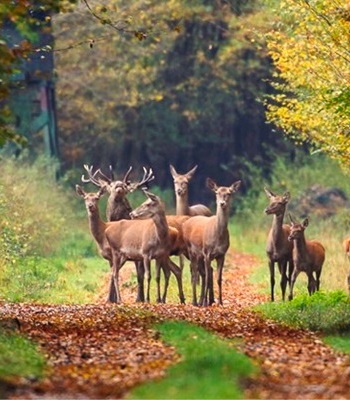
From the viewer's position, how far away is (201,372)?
1313cm

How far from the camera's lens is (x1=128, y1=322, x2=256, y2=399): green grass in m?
12.1

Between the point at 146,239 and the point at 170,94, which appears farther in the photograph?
the point at 170,94

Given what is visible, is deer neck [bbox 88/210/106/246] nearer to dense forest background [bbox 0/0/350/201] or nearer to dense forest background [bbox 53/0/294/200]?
dense forest background [bbox 0/0/350/201]

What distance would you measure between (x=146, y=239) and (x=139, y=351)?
876 centimetres

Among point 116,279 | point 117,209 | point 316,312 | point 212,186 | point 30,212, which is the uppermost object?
point 212,186

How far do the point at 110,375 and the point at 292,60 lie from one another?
51.2ft

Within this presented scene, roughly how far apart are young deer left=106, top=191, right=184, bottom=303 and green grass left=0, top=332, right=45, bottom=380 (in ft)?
26.3

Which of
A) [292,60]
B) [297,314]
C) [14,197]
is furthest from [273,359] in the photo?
[14,197]

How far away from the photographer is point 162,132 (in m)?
55.8

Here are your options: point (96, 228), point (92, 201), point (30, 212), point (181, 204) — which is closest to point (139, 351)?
point (96, 228)

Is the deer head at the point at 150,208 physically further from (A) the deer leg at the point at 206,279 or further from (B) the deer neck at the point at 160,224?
(A) the deer leg at the point at 206,279

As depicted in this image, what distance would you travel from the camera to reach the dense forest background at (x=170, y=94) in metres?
50.6

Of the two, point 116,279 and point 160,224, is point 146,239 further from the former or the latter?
point 116,279

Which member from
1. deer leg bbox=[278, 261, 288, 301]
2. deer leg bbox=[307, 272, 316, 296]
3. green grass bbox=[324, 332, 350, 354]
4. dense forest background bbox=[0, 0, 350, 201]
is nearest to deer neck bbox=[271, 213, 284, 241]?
deer leg bbox=[278, 261, 288, 301]
